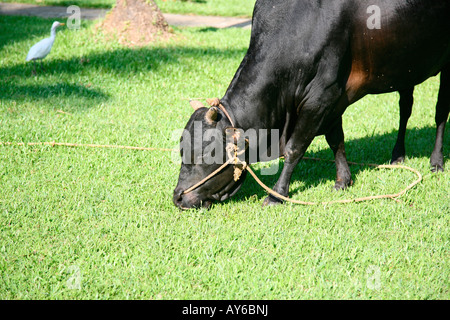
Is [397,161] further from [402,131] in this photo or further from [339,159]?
[339,159]

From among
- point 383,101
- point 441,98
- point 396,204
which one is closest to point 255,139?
point 396,204

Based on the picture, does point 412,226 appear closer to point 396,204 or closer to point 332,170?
point 396,204

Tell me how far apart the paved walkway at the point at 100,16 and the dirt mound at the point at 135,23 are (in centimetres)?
255

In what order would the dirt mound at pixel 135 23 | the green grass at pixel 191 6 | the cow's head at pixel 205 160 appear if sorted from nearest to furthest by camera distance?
the cow's head at pixel 205 160
the dirt mound at pixel 135 23
the green grass at pixel 191 6

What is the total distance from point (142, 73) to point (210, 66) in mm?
1164

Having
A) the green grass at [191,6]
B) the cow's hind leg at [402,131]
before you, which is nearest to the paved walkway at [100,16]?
the green grass at [191,6]

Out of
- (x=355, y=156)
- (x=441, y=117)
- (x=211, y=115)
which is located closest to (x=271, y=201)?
(x=211, y=115)

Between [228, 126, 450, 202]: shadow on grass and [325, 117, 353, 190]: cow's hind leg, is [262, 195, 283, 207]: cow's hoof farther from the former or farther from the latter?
[325, 117, 353, 190]: cow's hind leg

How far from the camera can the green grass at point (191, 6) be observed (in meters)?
13.6

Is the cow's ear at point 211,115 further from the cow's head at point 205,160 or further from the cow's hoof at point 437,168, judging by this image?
the cow's hoof at point 437,168

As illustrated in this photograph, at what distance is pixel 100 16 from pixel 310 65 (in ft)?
30.5

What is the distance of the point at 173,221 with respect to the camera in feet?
14.7

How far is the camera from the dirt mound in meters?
9.41

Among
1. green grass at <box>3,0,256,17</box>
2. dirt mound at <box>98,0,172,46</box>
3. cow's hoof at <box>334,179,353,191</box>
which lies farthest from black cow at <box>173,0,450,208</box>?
green grass at <box>3,0,256,17</box>
